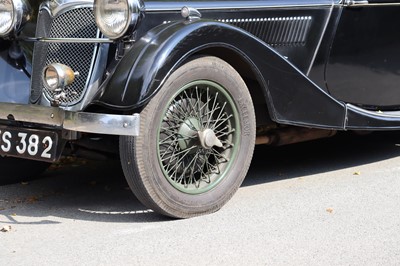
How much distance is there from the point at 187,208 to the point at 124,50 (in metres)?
0.97

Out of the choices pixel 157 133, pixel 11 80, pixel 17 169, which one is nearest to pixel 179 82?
pixel 157 133

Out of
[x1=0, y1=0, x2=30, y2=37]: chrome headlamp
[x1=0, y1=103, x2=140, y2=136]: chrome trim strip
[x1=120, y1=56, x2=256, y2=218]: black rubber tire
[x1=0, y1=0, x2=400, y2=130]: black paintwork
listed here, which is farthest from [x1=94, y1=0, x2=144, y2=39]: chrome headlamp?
[x1=0, y1=0, x2=30, y2=37]: chrome headlamp

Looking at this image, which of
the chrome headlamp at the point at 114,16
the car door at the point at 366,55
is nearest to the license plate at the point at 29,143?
the chrome headlamp at the point at 114,16

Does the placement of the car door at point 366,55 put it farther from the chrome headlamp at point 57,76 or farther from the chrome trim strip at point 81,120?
the chrome headlamp at point 57,76

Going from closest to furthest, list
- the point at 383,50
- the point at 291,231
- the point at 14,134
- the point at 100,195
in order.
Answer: the point at 291,231 → the point at 14,134 → the point at 100,195 → the point at 383,50

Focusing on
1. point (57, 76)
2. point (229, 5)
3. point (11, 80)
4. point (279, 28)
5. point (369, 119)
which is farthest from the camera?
point (369, 119)

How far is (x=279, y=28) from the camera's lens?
16.5 ft

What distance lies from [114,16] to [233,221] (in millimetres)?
1323

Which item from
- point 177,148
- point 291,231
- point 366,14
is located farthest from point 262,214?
point 366,14

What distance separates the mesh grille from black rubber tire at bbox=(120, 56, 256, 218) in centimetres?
49

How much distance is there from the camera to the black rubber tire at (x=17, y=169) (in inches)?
213

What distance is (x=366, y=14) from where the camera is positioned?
17.5 feet

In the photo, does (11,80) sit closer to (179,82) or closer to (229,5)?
(179,82)

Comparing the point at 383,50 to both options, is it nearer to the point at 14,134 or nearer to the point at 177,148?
the point at 177,148
